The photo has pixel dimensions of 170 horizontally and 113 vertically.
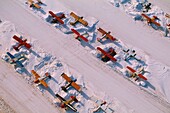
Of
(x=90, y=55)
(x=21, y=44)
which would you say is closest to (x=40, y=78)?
(x=21, y=44)

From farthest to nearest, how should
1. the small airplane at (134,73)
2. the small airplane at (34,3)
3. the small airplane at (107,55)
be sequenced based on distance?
1. the small airplane at (34,3)
2. the small airplane at (107,55)
3. the small airplane at (134,73)

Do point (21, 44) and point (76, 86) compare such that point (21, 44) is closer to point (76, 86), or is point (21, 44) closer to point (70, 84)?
point (70, 84)

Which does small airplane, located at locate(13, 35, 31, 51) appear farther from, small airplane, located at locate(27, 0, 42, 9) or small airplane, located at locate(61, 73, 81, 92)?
small airplane, located at locate(27, 0, 42, 9)

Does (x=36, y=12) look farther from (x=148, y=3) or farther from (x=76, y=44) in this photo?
(x=148, y=3)

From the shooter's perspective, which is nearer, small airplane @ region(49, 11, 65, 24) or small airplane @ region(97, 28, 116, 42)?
small airplane @ region(97, 28, 116, 42)

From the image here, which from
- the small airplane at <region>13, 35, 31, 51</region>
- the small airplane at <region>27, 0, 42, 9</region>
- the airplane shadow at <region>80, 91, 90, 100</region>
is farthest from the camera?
the small airplane at <region>27, 0, 42, 9</region>

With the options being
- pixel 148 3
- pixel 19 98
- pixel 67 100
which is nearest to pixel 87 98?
pixel 67 100

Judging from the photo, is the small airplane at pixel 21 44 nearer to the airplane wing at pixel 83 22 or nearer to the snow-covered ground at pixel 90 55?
the snow-covered ground at pixel 90 55

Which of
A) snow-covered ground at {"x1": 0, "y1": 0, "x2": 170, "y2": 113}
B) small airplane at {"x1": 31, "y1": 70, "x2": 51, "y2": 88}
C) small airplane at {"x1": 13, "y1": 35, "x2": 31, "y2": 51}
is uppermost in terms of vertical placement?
snow-covered ground at {"x1": 0, "y1": 0, "x2": 170, "y2": 113}

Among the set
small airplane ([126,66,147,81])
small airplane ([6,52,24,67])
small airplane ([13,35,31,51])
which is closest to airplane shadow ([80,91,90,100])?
small airplane ([126,66,147,81])

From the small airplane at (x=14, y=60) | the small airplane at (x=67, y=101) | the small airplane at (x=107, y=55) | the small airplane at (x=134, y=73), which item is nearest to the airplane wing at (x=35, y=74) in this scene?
the small airplane at (x=14, y=60)
